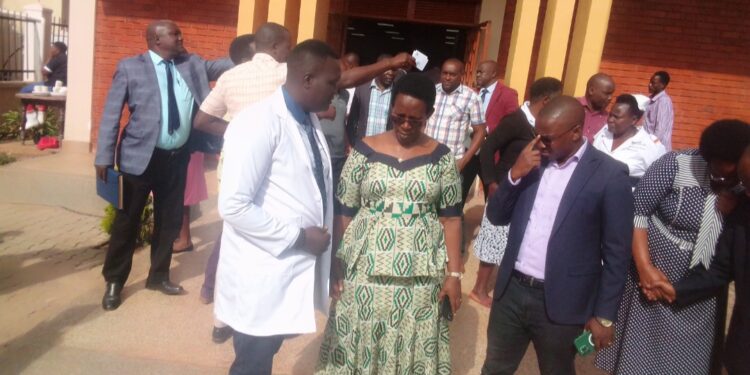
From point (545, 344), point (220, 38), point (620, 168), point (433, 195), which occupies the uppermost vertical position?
point (220, 38)

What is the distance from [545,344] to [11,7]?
16574 millimetres

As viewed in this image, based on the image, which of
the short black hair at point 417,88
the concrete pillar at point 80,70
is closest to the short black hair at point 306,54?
the short black hair at point 417,88

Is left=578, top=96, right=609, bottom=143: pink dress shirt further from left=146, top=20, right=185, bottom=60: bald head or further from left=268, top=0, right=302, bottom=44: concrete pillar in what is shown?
left=268, top=0, right=302, bottom=44: concrete pillar

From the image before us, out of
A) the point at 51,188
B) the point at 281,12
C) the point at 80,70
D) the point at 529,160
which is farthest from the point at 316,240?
the point at 80,70

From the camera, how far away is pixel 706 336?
8.49 feet

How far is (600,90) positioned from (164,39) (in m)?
3.53

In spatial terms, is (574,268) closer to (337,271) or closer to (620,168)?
(620,168)

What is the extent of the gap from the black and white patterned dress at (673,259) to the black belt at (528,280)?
608 millimetres

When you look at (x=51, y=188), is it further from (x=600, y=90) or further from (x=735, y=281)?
(x=735, y=281)

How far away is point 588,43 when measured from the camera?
6.34 m

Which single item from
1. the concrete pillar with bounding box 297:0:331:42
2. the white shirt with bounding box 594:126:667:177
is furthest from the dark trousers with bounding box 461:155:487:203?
the concrete pillar with bounding box 297:0:331:42

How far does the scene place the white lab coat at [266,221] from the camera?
2090 mm

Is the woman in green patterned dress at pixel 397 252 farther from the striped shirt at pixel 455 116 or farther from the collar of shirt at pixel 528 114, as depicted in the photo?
the striped shirt at pixel 455 116

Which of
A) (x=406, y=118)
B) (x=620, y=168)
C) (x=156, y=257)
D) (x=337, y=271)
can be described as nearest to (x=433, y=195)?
(x=406, y=118)
